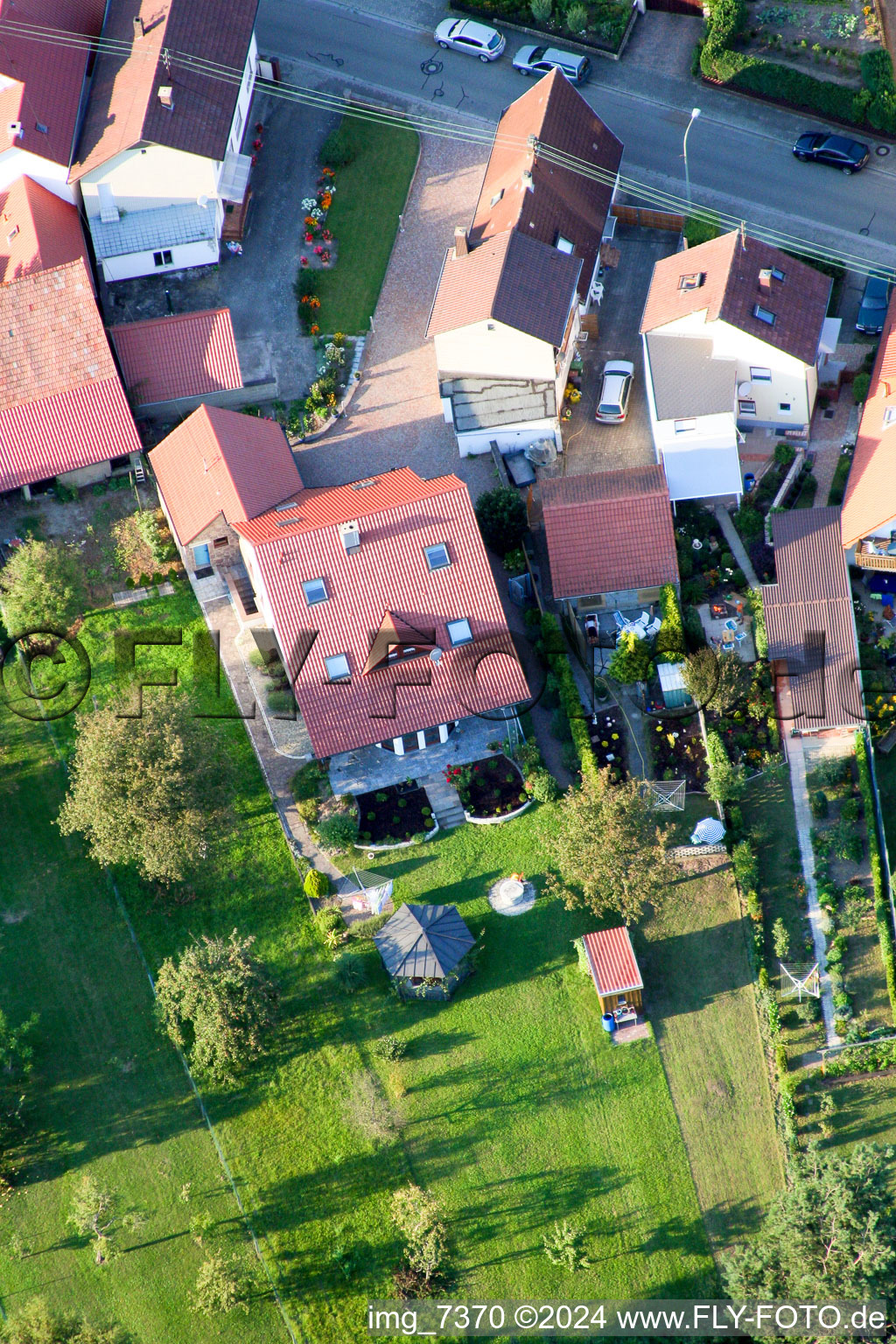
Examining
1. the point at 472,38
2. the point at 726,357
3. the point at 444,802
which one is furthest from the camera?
the point at 472,38

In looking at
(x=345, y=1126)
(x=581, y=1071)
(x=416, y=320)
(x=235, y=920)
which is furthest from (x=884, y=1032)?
(x=416, y=320)

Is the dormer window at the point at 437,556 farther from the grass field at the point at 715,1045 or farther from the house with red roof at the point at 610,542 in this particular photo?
the grass field at the point at 715,1045

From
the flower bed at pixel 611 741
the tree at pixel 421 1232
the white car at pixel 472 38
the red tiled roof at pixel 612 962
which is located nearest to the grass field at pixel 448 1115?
the tree at pixel 421 1232

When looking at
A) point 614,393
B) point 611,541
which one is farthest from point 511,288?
point 611,541

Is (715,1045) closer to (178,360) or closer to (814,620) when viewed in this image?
(814,620)

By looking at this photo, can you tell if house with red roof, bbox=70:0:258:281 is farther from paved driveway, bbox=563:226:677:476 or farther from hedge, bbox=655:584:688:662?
hedge, bbox=655:584:688:662

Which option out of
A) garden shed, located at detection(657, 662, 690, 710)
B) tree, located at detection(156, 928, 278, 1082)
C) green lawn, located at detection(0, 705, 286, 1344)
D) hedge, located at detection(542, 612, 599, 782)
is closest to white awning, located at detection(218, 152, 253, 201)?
hedge, located at detection(542, 612, 599, 782)
